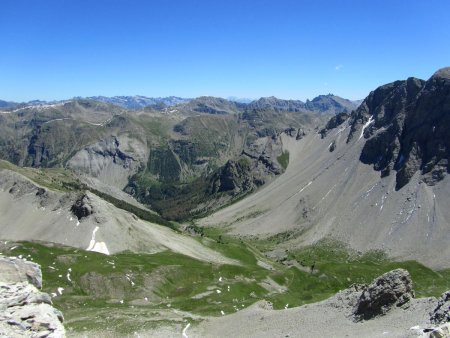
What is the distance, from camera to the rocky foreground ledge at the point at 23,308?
38938 millimetres

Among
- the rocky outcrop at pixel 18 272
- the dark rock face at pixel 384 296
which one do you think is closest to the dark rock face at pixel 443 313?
the dark rock face at pixel 384 296

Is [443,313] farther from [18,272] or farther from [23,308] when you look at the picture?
[18,272]

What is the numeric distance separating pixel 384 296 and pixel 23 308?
46172 mm

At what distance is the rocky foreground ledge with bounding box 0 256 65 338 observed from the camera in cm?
3894

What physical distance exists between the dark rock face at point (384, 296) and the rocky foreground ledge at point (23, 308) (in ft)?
136

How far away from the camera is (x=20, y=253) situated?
184125 mm

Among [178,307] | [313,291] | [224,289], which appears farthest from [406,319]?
[313,291]

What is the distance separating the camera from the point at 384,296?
64.9 meters

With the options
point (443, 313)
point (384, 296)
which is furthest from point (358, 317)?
point (443, 313)

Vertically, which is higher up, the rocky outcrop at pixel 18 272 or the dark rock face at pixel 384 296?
the rocky outcrop at pixel 18 272

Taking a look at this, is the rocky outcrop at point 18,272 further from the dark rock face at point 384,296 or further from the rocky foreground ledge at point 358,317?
the dark rock face at point 384,296

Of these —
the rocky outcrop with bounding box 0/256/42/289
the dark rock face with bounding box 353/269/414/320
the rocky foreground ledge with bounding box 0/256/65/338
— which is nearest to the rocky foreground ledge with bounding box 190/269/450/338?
the dark rock face with bounding box 353/269/414/320

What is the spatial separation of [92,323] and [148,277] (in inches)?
2851

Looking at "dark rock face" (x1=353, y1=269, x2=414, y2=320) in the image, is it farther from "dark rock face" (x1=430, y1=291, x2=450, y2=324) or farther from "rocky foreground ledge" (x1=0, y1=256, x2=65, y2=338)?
"rocky foreground ledge" (x1=0, y1=256, x2=65, y2=338)
